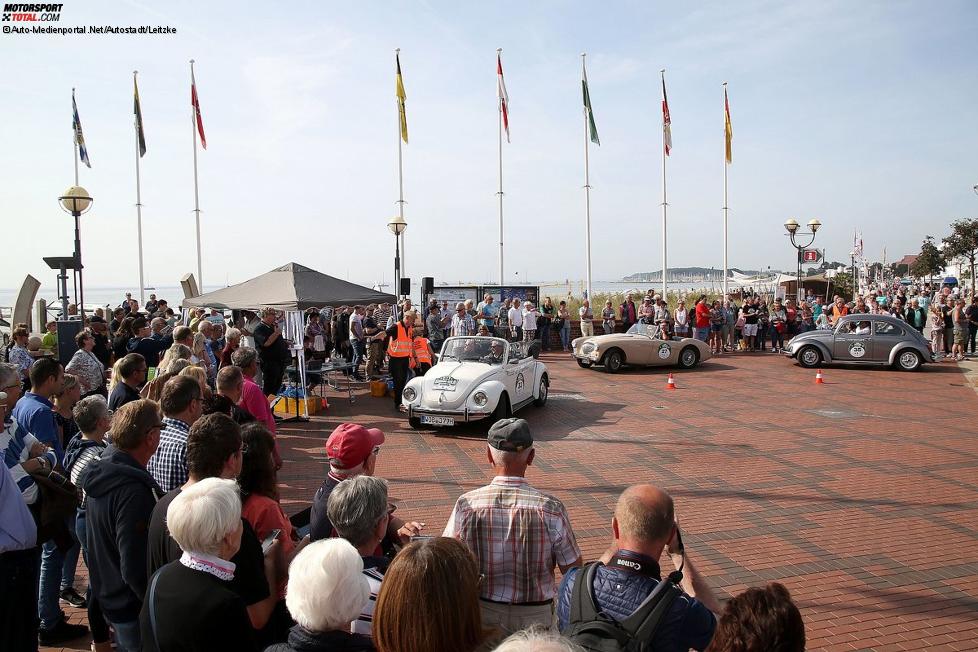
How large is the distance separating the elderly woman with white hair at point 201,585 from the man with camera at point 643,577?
125 cm

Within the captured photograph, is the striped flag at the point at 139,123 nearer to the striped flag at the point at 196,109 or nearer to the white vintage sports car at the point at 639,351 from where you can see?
the striped flag at the point at 196,109

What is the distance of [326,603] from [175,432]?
2.65 metres

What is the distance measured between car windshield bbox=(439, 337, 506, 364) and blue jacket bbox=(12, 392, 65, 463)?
7.41 metres

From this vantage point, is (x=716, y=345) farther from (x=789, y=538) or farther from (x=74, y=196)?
(x=74, y=196)

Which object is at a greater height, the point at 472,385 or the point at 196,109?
the point at 196,109

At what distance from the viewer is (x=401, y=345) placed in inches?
506

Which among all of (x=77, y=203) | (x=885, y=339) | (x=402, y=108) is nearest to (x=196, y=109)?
(x=402, y=108)

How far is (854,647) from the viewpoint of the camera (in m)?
4.39

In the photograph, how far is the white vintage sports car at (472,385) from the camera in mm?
10852

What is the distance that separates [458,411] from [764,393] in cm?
750

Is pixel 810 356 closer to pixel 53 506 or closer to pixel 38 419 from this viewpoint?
pixel 38 419

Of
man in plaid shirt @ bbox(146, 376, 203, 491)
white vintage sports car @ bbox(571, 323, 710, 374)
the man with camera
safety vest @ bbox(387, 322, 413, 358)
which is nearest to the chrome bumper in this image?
safety vest @ bbox(387, 322, 413, 358)

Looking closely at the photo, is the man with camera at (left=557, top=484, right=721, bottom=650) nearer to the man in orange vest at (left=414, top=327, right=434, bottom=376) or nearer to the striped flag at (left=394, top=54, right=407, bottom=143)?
the man in orange vest at (left=414, top=327, right=434, bottom=376)

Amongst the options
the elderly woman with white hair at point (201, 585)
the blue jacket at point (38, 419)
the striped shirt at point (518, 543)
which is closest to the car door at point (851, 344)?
the striped shirt at point (518, 543)
